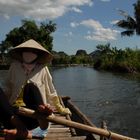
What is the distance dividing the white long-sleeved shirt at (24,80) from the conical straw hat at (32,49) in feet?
0.31

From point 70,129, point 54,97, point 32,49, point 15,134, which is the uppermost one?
point 32,49

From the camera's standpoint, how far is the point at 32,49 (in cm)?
549

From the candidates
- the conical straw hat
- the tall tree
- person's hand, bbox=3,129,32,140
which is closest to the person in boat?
the conical straw hat

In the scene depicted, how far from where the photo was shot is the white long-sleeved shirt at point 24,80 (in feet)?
18.1

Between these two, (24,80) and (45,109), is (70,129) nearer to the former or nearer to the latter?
(24,80)

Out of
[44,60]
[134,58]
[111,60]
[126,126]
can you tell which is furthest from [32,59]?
[111,60]

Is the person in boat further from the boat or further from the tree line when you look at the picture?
the tree line

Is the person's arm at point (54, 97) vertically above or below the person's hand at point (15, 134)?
above

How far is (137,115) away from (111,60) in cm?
4230

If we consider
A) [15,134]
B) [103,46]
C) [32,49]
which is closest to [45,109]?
[15,134]

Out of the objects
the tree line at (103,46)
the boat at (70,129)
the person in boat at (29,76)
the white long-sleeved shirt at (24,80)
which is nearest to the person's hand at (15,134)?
the person in boat at (29,76)

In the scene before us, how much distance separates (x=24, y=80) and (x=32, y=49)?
426 mm

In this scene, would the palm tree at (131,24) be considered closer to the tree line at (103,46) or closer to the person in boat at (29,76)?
the tree line at (103,46)

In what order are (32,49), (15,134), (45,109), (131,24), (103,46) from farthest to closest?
(103,46) → (131,24) → (32,49) → (15,134) → (45,109)
